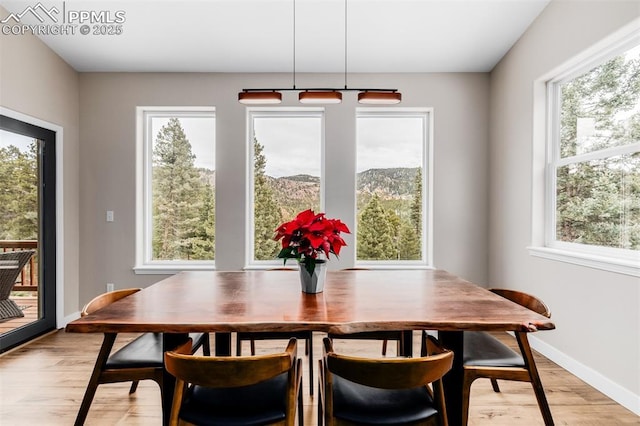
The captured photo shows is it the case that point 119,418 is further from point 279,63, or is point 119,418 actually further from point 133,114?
point 279,63

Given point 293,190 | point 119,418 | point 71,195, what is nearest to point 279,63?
point 293,190

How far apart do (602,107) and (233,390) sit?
2872 mm

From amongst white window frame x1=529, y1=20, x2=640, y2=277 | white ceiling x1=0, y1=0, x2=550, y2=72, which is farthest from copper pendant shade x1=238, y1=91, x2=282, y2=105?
white window frame x1=529, y1=20, x2=640, y2=277

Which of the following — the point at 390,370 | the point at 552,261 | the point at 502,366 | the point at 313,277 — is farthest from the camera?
the point at 552,261

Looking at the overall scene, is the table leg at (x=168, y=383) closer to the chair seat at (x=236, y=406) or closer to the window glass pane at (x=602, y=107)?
the chair seat at (x=236, y=406)

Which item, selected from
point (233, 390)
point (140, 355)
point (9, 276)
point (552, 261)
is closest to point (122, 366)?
point (140, 355)

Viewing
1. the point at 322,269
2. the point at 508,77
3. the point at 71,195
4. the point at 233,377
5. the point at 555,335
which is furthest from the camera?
the point at 71,195

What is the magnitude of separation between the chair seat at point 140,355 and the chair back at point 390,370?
97 centimetres

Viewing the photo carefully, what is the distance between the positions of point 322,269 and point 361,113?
8.18ft

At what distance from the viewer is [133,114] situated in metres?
3.79

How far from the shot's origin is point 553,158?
2.99 m

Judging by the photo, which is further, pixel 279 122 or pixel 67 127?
pixel 279 122

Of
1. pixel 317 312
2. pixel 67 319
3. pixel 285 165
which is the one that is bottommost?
pixel 67 319

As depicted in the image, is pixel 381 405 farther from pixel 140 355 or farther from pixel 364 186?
pixel 364 186
